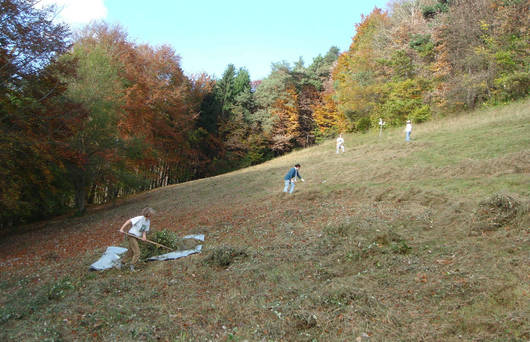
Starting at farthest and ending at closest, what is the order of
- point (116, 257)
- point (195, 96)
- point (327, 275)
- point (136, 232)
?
1. point (195, 96)
2. point (116, 257)
3. point (136, 232)
4. point (327, 275)

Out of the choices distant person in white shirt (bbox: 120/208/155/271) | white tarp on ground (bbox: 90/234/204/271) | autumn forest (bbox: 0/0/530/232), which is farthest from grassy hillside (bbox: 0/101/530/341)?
autumn forest (bbox: 0/0/530/232)

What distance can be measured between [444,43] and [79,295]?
125 ft

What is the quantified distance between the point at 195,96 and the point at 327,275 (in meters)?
45.8

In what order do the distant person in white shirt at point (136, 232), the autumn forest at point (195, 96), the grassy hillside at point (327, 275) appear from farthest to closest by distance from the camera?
the autumn forest at point (195, 96), the distant person in white shirt at point (136, 232), the grassy hillside at point (327, 275)

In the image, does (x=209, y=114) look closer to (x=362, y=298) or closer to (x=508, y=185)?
(x=508, y=185)

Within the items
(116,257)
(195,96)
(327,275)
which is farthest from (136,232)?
(195,96)

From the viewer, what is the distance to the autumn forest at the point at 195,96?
663 inches

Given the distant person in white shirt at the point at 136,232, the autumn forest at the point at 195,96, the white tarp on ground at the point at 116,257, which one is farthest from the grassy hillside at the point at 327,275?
the autumn forest at the point at 195,96

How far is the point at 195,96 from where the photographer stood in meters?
50.1

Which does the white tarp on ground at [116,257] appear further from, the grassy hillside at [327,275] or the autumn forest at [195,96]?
the autumn forest at [195,96]

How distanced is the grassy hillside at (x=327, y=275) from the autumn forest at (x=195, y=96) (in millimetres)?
7196

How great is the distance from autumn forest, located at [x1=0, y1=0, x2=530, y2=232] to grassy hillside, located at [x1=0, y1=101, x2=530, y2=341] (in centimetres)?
720

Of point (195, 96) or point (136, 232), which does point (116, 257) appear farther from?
point (195, 96)

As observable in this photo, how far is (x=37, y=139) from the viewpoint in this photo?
16156 millimetres
